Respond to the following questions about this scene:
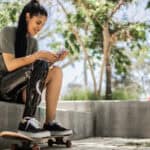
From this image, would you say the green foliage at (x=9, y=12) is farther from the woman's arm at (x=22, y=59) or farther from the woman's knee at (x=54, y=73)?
the woman's arm at (x=22, y=59)

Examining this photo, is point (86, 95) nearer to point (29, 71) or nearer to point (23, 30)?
point (23, 30)

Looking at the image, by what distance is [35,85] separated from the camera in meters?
2.73

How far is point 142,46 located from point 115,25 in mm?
696

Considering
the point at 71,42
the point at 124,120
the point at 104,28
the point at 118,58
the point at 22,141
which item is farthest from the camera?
the point at 118,58

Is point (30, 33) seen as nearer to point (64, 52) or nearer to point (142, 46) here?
point (64, 52)

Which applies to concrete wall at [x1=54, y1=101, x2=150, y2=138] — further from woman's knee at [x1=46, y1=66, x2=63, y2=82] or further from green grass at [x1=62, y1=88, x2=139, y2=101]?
woman's knee at [x1=46, y1=66, x2=63, y2=82]

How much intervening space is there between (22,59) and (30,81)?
14cm

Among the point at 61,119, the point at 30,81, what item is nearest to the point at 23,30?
the point at 30,81

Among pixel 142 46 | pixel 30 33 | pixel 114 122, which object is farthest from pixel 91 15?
pixel 30 33

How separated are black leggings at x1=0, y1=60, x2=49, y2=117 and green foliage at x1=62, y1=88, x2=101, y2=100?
3442 millimetres

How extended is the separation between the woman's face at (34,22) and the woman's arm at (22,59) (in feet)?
0.81

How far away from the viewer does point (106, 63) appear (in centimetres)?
690

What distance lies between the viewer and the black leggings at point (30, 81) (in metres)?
2.72

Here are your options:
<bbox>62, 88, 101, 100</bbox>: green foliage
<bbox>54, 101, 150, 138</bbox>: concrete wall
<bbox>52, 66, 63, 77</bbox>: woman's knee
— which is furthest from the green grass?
<bbox>52, 66, 63, 77</bbox>: woman's knee
